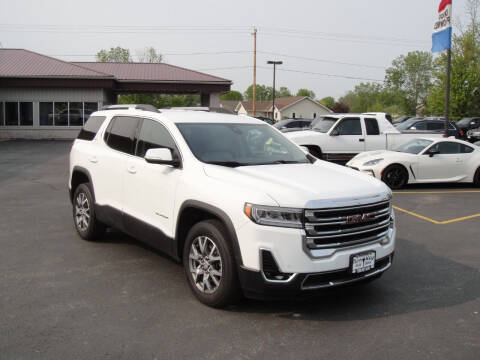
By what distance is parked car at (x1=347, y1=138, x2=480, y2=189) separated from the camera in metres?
12.2

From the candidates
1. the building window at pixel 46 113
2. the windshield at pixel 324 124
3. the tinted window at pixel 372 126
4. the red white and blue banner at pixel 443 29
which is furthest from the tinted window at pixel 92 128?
the building window at pixel 46 113

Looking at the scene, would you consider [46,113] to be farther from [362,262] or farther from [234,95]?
[234,95]

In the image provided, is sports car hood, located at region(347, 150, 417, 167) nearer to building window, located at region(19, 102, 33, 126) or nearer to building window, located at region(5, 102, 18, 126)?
building window, located at region(19, 102, 33, 126)

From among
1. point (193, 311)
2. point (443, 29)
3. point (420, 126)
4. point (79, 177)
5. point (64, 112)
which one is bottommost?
point (193, 311)

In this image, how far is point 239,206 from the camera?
13.6 ft

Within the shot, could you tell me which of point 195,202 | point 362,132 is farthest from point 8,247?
point 362,132

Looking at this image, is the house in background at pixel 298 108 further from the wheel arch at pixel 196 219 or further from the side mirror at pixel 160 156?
the wheel arch at pixel 196 219

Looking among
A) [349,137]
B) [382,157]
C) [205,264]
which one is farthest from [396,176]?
[205,264]

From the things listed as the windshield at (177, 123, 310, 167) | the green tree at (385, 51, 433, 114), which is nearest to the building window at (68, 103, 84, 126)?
the windshield at (177, 123, 310, 167)

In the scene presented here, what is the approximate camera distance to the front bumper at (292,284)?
4047 millimetres

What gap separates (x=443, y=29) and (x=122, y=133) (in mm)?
14194

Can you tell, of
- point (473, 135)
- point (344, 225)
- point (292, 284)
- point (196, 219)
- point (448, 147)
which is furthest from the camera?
point (473, 135)

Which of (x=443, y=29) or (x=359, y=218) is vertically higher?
(x=443, y=29)

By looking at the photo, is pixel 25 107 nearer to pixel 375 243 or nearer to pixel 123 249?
pixel 123 249
